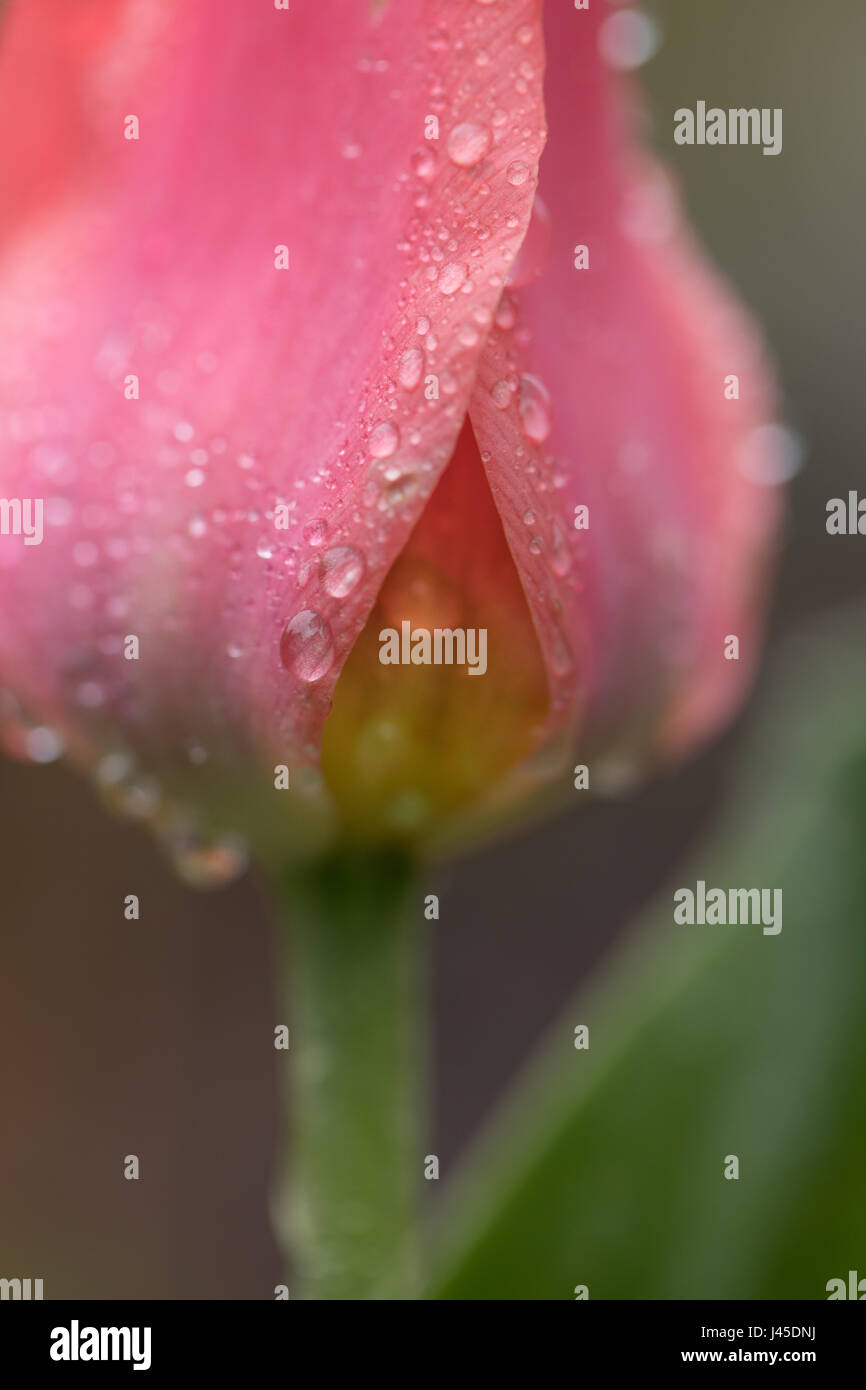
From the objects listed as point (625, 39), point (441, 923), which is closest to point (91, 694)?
point (625, 39)

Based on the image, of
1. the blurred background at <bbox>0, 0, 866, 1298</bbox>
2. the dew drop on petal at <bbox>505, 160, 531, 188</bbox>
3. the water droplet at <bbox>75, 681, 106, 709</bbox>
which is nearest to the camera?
the dew drop on petal at <bbox>505, 160, 531, 188</bbox>

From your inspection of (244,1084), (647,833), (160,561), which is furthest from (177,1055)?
(160,561)

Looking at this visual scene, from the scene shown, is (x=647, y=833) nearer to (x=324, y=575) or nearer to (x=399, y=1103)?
(x=399, y=1103)

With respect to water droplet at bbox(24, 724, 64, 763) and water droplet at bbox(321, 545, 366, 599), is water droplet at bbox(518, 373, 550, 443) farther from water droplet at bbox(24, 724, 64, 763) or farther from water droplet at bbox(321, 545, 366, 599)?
water droplet at bbox(24, 724, 64, 763)

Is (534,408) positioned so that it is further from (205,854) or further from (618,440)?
(205,854)

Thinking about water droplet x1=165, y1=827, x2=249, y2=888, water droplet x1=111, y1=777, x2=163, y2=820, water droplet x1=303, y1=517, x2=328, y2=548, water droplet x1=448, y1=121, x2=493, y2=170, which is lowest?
water droplet x1=165, y1=827, x2=249, y2=888

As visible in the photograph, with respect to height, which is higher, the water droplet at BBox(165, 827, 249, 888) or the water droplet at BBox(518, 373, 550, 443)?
the water droplet at BBox(518, 373, 550, 443)

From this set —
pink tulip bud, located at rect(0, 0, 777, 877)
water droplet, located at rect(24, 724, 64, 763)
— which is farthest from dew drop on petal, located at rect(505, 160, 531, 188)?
water droplet, located at rect(24, 724, 64, 763)

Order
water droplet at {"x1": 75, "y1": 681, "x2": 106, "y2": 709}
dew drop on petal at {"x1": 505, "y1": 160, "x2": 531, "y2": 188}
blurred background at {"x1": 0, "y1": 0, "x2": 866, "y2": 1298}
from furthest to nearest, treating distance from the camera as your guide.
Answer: blurred background at {"x1": 0, "y1": 0, "x2": 866, "y2": 1298}
water droplet at {"x1": 75, "y1": 681, "x2": 106, "y2": 709}
dew drop on petal at {"x1": 505, "y1": 160, "x2": 531, "y2": 188}
